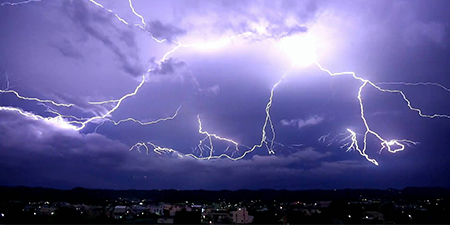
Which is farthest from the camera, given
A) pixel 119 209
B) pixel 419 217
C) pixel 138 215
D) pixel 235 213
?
pixel 119 209

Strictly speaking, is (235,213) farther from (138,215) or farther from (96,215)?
(96,215)

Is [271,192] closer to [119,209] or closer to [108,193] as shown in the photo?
[108,193]

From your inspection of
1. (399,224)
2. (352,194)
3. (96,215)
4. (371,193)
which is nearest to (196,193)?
(352,194)

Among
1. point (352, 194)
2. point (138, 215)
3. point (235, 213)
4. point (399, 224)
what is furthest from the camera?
point (352, 194)

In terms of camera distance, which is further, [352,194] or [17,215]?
[352,194]

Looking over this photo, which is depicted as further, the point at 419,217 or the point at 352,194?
the point at 352,194

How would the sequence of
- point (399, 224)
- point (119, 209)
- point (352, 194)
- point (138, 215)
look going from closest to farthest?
point (399, 224) < point (138, 215) < point (119, 209) < point (352, 194)

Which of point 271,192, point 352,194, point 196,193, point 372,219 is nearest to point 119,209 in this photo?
point 372,219

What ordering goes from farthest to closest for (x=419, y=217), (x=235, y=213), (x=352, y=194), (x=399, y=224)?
1. (x=352, y=194)
2. (x=235, y=213)
3. (x=419, y=217)
4. (x=399, y=224)
